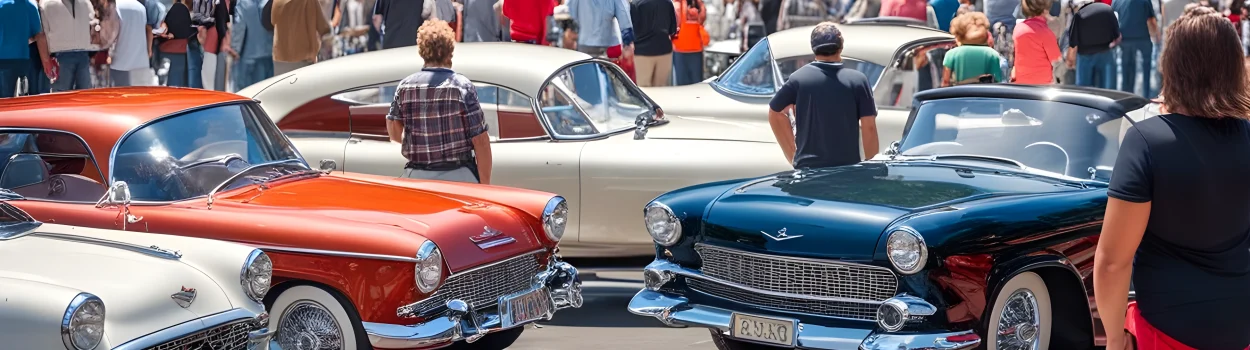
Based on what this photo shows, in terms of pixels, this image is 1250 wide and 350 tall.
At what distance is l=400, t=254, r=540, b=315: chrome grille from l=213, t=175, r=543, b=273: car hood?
6 centimetres

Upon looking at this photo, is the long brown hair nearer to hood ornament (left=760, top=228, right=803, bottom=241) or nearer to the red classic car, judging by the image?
hood ornament (left=760, top=228, right=803, bottom=241)

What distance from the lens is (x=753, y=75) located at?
11.1m

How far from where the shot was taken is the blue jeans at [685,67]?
15.9 meters

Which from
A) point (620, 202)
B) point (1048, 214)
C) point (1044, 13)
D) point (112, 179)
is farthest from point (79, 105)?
point (1044, 13)

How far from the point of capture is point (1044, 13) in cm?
1131

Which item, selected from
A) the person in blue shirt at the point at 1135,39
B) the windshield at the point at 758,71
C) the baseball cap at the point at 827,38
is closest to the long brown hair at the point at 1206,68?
the baseball cap at the point at 827,38

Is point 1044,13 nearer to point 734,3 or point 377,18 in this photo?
point 377,18

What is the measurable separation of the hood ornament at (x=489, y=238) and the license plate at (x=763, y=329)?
1121 millimetres

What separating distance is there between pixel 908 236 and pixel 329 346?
2.37 metres

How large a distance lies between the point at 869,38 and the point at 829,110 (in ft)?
11.5

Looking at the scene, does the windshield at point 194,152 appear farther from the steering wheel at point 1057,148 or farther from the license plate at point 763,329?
the steering wheel at point 1057,148

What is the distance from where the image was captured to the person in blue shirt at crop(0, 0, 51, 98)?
12.6 meters

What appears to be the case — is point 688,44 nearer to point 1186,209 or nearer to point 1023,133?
point 1023,133

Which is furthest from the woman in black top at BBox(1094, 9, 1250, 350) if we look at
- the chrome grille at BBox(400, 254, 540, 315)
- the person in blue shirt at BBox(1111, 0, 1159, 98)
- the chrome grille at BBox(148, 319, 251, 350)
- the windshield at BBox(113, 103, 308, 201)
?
the person in blue shirt at BBox(1111, 0, 1159, 98)
